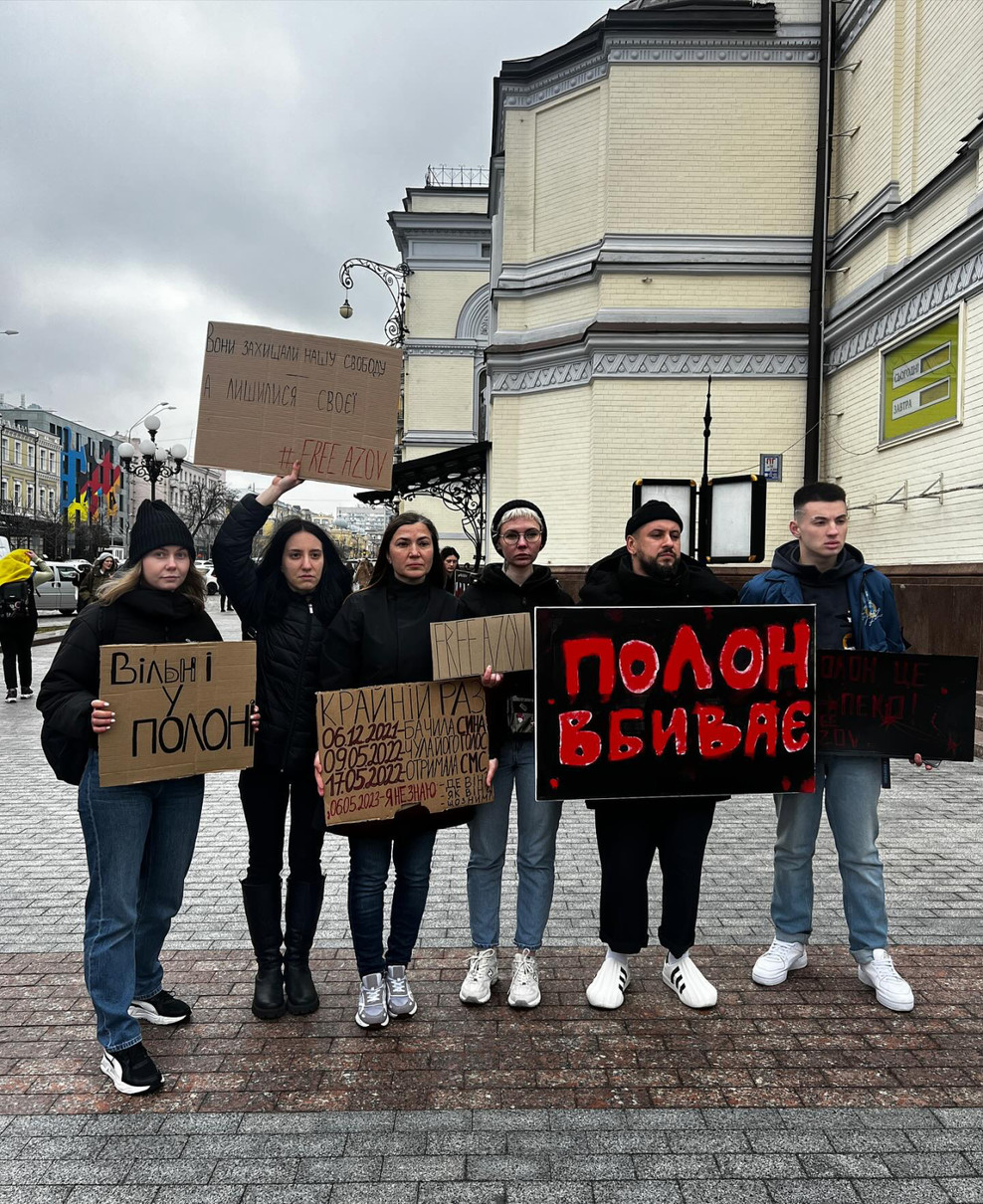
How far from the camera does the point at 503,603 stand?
412cm

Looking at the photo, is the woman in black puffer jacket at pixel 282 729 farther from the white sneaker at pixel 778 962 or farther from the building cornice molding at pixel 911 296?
the building cornice molding at pixel 911 296

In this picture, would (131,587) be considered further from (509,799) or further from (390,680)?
(509,799)

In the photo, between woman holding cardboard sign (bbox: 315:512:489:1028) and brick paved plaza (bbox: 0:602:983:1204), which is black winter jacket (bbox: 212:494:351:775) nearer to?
woman holding cardboard sign (bbox: 315:512:489:1028)

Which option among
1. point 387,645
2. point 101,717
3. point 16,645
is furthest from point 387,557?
point 16,645

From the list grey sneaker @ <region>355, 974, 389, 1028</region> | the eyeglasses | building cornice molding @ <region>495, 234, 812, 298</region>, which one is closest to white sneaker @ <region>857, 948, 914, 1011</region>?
grey sneaker @ <region>355, 974, 389, 1028</region>

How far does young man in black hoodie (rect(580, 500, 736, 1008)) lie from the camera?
4.06 m

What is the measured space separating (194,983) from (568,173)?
16517 millimetres

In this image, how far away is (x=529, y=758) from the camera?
4160 mm

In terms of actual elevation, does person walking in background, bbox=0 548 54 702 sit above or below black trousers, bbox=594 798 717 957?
above

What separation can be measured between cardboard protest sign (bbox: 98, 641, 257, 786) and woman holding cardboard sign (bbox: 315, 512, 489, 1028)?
381 millimetres

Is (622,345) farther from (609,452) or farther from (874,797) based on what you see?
(874,797)

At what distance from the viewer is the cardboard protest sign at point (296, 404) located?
159 inches

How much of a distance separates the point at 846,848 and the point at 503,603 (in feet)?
6.36

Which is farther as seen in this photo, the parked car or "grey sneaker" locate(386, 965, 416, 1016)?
the parked car
